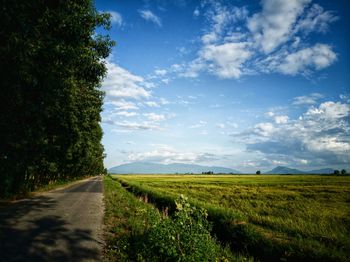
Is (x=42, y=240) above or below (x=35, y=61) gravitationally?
below

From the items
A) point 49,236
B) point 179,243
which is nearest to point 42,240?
point 49,236

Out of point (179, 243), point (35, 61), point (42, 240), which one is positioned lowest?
point (42, 240)

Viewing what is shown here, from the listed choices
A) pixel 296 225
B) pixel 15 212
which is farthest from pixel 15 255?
pixel 296 225

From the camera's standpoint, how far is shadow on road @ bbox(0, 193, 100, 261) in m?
7.42

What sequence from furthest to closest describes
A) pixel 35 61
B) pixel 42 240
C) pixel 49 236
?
1. pixel 35 61
2. pixel 49 236
3. pixel 42 240

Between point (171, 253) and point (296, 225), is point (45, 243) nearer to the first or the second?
point (171, 253)

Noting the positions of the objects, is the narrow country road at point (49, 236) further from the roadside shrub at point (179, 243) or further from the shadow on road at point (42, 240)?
the roadside shrub at point (179, 243)

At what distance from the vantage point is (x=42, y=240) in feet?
29.0

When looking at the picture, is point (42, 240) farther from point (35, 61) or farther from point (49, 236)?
point (35, 61)

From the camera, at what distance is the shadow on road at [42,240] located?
24.3ft

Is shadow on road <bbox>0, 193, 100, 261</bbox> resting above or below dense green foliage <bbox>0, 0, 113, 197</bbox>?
below

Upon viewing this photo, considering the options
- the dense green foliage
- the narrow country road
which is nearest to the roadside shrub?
the narrow country road

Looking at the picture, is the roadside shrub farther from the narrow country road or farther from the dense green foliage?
the dense green foliage

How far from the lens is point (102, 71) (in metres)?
17.6
